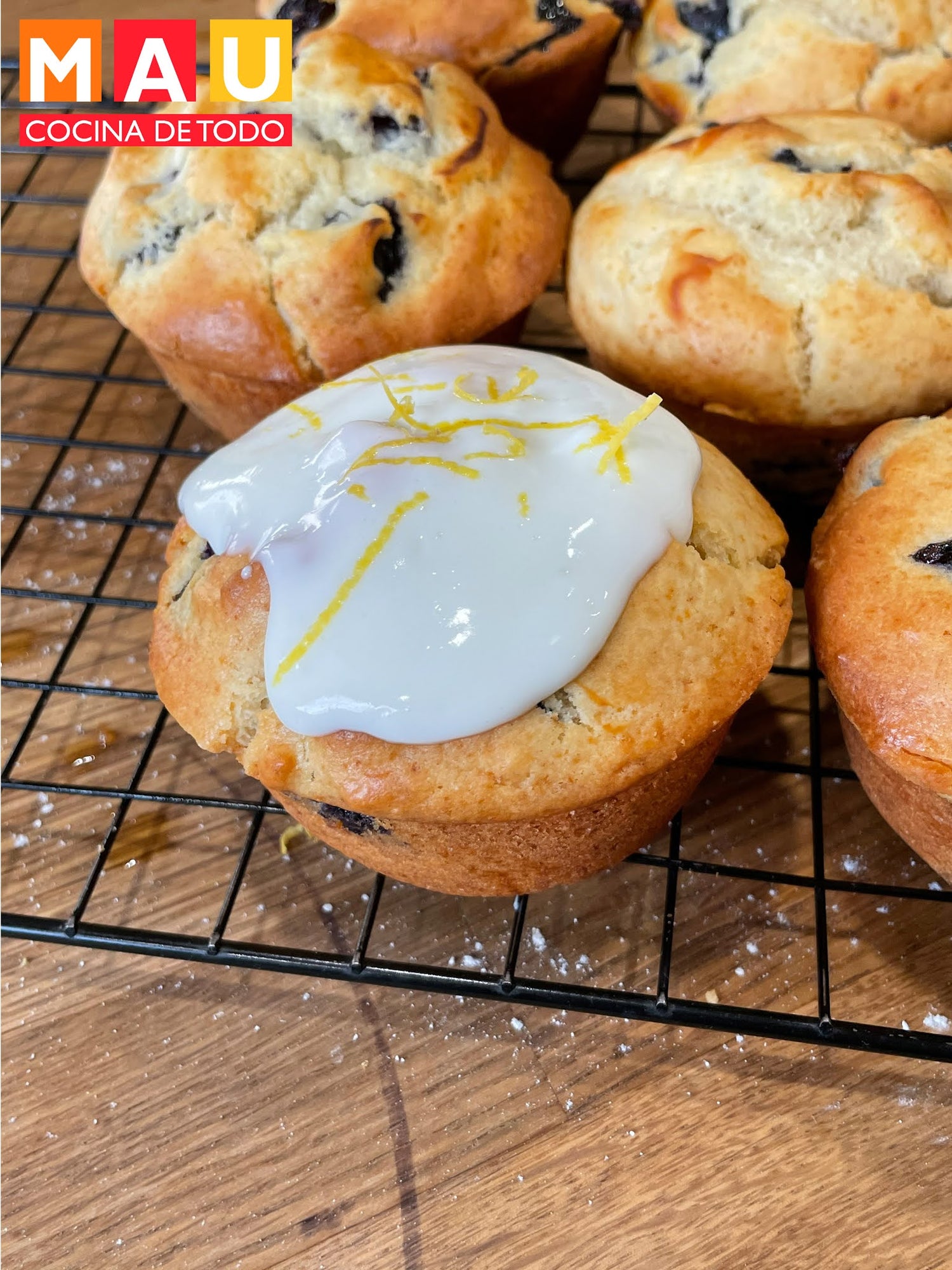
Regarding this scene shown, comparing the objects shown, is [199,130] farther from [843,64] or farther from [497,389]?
[843,64]

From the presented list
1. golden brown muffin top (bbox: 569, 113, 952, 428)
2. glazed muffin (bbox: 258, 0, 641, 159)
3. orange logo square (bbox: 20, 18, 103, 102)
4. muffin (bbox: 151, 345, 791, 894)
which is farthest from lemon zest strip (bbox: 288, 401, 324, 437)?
orange logo square (bbox: 20, 18, 103, 102)

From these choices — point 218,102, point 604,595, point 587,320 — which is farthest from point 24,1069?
point 218,102

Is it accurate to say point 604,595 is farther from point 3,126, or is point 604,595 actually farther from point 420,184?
point 3,126

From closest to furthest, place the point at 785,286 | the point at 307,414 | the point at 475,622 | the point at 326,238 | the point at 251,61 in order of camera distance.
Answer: the point at 475,622
the point at 307,414
the point at 785,286
the point at 326,238
the point at 251,61

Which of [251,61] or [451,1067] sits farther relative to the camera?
[251,61]

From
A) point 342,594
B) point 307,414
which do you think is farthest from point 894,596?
point 307,414

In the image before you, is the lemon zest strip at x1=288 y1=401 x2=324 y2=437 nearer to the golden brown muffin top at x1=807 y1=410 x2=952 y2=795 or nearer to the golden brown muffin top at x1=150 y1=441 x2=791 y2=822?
the golden brown muffin top at x1=150 y1=441 x2=791 y2=822

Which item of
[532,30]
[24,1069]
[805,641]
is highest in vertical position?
[532,30]
